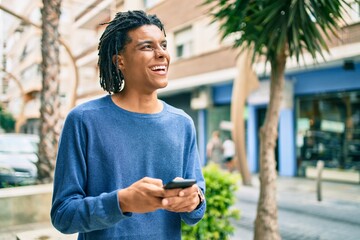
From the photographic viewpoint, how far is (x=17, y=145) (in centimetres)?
971

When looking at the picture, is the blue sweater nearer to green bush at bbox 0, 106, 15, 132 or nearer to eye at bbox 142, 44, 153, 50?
eye at bbox 142, 44, 153, 50

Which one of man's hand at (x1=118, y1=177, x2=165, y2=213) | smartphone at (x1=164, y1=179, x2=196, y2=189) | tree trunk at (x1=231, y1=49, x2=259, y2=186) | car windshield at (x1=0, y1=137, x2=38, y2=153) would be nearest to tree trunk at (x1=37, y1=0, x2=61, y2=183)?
car windshield at (x1=0, y1=137, x2=38, y2=153)

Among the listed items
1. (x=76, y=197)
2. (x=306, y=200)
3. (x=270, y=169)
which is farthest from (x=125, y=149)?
(x=306, y=200)

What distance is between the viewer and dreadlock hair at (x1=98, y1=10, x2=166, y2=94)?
1523 millimetres

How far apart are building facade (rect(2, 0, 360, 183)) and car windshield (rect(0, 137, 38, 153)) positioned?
1.58m

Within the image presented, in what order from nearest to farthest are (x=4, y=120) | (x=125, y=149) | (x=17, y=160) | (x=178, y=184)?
(x=178, y=184), (x=125, y=149), (x=17, y=160), (x=4, y=120)

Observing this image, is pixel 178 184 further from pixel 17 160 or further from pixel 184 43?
pixel 184 43

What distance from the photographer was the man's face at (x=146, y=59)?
1.48 m

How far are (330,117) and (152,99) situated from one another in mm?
12527

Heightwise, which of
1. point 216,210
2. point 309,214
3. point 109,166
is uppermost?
point 109,166

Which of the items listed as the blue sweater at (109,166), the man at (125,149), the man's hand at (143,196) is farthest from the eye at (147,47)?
the man's hand at (143,196)

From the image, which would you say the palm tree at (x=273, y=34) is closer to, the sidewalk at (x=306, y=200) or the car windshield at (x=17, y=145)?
the sidewalk at (x=306, y=200)

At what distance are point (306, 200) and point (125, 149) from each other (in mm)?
8578

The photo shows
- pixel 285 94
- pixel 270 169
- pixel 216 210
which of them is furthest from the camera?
pixel 285 94
